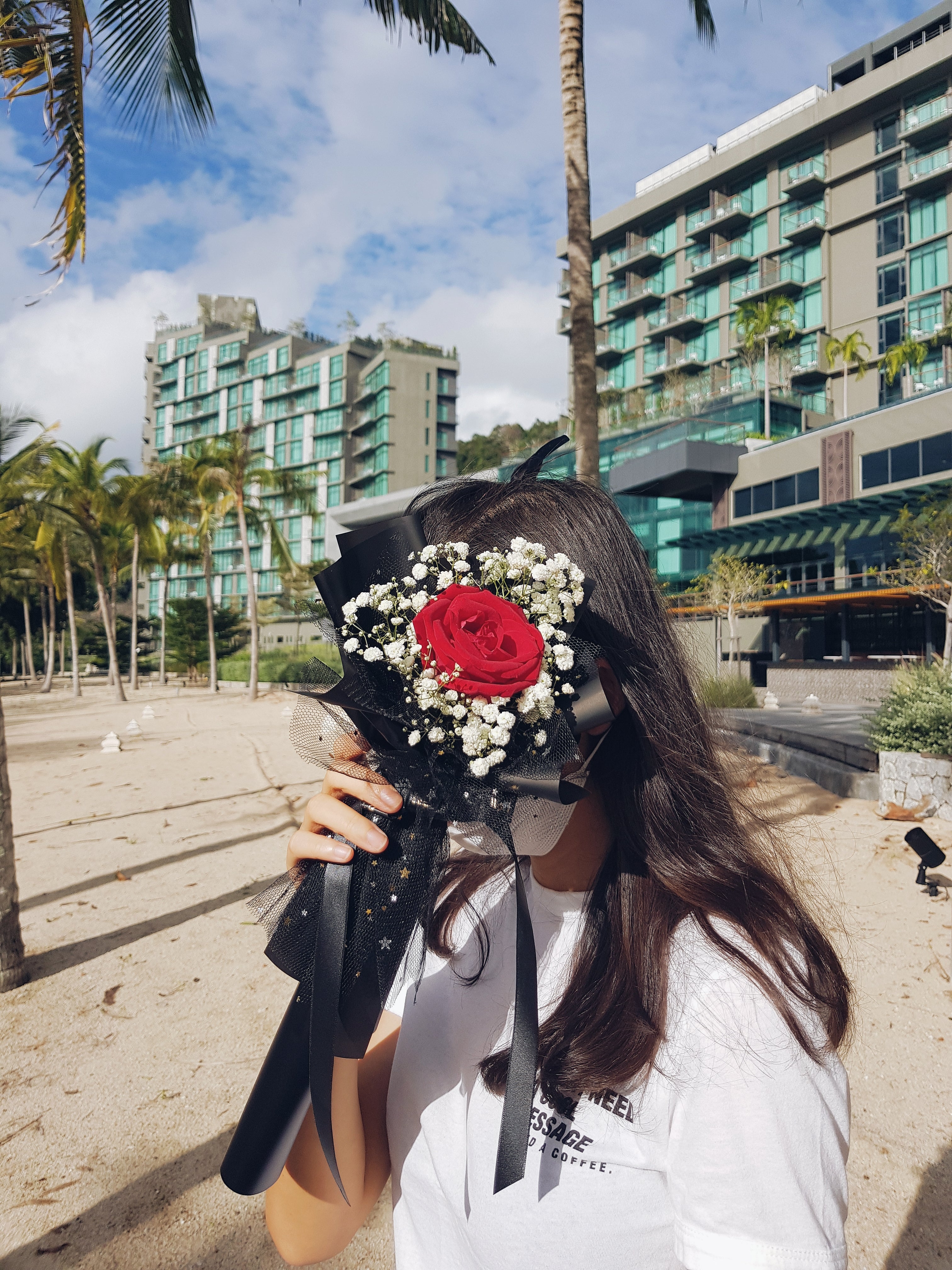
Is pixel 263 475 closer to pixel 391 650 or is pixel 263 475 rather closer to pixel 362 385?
pixel 391 650

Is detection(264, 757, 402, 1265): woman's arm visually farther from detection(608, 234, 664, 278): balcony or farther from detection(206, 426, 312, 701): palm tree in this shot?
detection(608, 234, 664, 278): balcony

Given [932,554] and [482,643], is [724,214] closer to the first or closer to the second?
[932,554]

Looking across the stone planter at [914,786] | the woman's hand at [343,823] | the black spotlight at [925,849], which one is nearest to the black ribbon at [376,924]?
the woman's hand at [343,823]

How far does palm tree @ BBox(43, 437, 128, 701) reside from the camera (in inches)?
926

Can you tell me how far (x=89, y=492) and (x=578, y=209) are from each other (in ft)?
72.7

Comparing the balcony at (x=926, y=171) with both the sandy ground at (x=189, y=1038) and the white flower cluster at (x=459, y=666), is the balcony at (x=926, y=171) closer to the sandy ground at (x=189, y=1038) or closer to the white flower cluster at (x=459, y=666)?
the sandy ground at (x=189, y=1038)

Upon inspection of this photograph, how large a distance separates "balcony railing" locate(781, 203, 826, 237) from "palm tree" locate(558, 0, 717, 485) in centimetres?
4308

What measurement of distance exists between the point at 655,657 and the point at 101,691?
34.8 m

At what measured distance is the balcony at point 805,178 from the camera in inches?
1633

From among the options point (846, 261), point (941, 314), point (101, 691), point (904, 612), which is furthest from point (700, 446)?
point (101, 691)

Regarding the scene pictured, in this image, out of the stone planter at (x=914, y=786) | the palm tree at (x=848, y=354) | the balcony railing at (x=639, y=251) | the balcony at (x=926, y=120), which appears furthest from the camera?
the balcony railing at (x=639, y=251)

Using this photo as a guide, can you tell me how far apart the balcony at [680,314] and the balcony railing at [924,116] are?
13.4 m

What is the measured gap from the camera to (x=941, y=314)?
36.0 metres

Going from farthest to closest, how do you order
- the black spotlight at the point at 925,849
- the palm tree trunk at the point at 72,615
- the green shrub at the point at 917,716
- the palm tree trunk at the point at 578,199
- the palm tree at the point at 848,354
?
the palm tree at the point at 848,354 < the palm tree trunk at the point at 72,615 < the green shrub at the point at 917,716 < the palm tree trunk at the point at 578,199 < the black spotlight at the point at 925,849
